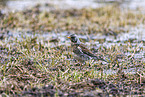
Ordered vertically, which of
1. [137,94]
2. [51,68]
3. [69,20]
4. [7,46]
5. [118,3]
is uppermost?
[118,3]

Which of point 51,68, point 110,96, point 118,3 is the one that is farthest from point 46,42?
point 118,3

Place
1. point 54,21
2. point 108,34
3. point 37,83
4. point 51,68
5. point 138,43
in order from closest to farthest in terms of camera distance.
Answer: point 37,83, point 51,68, point 138,43, point 108,34, point 54,21

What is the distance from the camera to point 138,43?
6.47 metres

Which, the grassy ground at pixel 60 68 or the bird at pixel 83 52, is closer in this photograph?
the grassy ground at pixel 60 68

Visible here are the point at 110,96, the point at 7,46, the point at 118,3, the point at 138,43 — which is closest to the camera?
the point at 110,96

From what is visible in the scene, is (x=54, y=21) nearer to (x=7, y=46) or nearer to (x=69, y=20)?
(x=69, y=20)

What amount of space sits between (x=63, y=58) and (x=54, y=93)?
143 centimetres

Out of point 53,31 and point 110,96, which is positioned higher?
point 53,31

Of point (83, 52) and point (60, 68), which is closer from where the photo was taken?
point (60, 68)

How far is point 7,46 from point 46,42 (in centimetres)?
121

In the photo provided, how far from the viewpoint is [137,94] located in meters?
3.94

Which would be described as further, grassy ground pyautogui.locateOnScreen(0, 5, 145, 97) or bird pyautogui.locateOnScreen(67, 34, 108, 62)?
bird pyautogui.locateOnScreen(67, 34, 108, 62)

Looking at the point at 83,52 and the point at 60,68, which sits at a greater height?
the point at 83,52

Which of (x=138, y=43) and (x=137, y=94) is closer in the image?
(x=137, y=94)
